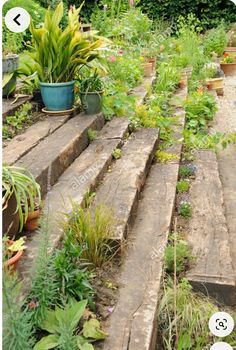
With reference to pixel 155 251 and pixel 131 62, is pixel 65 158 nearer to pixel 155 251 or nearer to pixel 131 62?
pixel 155 251

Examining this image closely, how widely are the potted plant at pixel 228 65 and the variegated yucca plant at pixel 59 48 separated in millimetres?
6674

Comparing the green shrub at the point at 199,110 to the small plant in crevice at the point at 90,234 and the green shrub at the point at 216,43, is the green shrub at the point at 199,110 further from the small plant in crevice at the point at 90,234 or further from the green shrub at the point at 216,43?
the green shrub at the point at 216,43

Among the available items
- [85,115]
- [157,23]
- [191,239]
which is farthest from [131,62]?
[157,23]

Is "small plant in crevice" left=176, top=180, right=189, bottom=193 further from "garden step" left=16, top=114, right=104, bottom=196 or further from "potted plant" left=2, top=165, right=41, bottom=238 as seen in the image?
"potted plant" left=2, top=165, right=41, bottom=238

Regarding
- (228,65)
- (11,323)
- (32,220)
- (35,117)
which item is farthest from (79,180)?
(228,65)

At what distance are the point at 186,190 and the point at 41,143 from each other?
1.22 meters

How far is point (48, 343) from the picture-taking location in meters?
2.02

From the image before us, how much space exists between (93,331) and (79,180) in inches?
58.4

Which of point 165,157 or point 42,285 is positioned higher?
point 42,285

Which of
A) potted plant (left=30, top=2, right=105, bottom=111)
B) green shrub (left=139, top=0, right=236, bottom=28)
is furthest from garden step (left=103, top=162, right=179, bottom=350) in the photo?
green shrub (left=139, top=0, right=236, bottom=28)

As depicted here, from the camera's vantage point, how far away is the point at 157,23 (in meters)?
12.9

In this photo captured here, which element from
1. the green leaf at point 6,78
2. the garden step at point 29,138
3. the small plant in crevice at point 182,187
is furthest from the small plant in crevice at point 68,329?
the green leaf at point 6,78

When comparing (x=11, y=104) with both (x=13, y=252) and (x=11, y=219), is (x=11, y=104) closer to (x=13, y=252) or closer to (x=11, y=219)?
(x=11, y=219)

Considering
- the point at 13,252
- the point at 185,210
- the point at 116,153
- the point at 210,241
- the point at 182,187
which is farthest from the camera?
the point at 116,153
